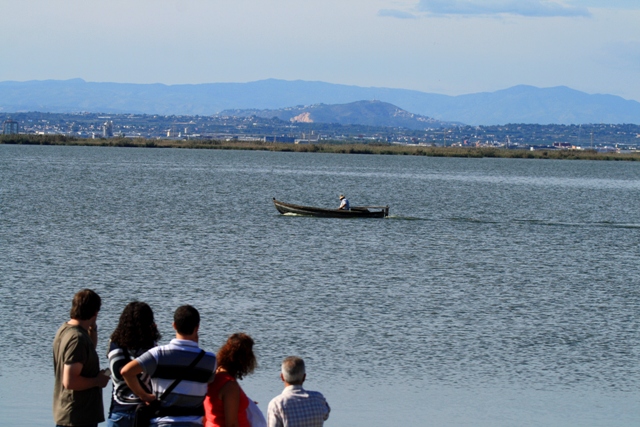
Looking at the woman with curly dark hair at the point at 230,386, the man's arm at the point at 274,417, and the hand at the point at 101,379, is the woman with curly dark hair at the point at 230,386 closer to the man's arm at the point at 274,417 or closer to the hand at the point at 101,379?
the man's arm at the point at 274,417

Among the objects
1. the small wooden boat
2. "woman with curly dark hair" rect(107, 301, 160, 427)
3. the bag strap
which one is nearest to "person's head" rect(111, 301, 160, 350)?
"woman with curly dark hair" rect(107, 301, 160, 427)

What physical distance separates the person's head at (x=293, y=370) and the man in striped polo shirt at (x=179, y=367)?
1.95 feet

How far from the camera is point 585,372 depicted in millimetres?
18250

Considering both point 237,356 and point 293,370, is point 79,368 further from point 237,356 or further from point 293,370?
point 293,370

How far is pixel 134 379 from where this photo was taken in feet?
27.0

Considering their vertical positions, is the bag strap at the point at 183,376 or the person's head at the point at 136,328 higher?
the person's head at the point at 136,328

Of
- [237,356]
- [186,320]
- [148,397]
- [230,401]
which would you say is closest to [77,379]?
[148,397]

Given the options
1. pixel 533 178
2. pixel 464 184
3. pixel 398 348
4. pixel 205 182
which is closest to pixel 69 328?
pixel 398 348

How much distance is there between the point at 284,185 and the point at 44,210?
122 feet

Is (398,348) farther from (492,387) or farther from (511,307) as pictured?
(511,307)

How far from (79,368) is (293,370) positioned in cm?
183

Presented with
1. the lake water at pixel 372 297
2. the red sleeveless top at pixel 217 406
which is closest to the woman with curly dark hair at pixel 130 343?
the red sleeveless top at pixel 217 406

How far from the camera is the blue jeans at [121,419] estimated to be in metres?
8.71

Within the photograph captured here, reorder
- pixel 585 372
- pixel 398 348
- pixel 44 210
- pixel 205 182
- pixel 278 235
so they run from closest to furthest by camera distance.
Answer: pixel 585 372
pixel 398 348
pixel 278 235
pixel 44 210
pixel 205 182
